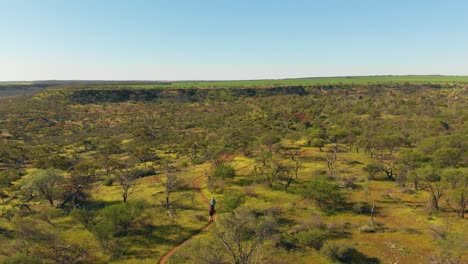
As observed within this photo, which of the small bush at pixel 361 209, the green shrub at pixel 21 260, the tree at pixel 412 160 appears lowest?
the small bush at pixel 361 209

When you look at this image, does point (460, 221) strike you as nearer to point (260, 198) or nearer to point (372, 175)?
point (372, 175)

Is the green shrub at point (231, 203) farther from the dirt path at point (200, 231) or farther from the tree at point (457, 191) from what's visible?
the tree at point (457, 191)

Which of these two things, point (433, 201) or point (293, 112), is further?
point (293, 112)

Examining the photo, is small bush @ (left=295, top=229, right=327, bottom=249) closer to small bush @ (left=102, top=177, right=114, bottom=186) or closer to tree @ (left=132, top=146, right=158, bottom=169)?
small bush @ (left=102, top=177, right=114, bottom=186)

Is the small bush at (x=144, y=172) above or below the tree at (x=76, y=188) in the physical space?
below

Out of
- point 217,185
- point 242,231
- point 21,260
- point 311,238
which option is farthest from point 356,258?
point 21,260

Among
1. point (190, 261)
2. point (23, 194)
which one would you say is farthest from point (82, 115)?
point (190, 261)

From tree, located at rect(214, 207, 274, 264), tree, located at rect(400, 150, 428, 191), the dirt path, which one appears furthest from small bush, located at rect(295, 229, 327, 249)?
tree, located at rect(400, 150, 428, 191)

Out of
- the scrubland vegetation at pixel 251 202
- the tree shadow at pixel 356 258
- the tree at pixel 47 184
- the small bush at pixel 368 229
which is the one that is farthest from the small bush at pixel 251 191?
the tree at pixel 47 184

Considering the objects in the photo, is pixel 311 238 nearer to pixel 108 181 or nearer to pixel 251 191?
pixel 251 191
